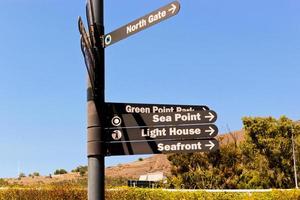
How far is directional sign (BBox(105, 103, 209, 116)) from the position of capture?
5.26 metres

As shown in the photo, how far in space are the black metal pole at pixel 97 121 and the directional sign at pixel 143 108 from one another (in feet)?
0.40

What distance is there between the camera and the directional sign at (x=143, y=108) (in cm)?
526

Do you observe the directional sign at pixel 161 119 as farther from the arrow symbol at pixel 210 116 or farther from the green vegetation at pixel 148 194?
the green vegetation at pixel 148 194

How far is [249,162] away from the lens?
43.0m

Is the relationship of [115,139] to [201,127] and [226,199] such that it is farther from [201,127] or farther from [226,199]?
[226,199]

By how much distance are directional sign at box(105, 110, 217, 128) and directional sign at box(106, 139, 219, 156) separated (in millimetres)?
207

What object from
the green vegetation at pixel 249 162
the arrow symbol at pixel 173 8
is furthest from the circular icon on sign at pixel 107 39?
the green vegetation at pixel 249 162

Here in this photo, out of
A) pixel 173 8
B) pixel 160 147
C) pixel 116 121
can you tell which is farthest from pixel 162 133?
pixel 173 8

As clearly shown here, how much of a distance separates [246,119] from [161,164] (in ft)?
194

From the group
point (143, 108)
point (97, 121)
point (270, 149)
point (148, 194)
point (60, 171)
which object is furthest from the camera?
point (60, 171)

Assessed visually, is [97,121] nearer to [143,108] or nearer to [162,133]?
[143,108]

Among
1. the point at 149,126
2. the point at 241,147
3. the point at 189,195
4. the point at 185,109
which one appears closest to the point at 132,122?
the point at 149,126

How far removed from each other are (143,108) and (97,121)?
1.79 ft

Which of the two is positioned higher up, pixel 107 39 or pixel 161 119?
pixel 107 39
